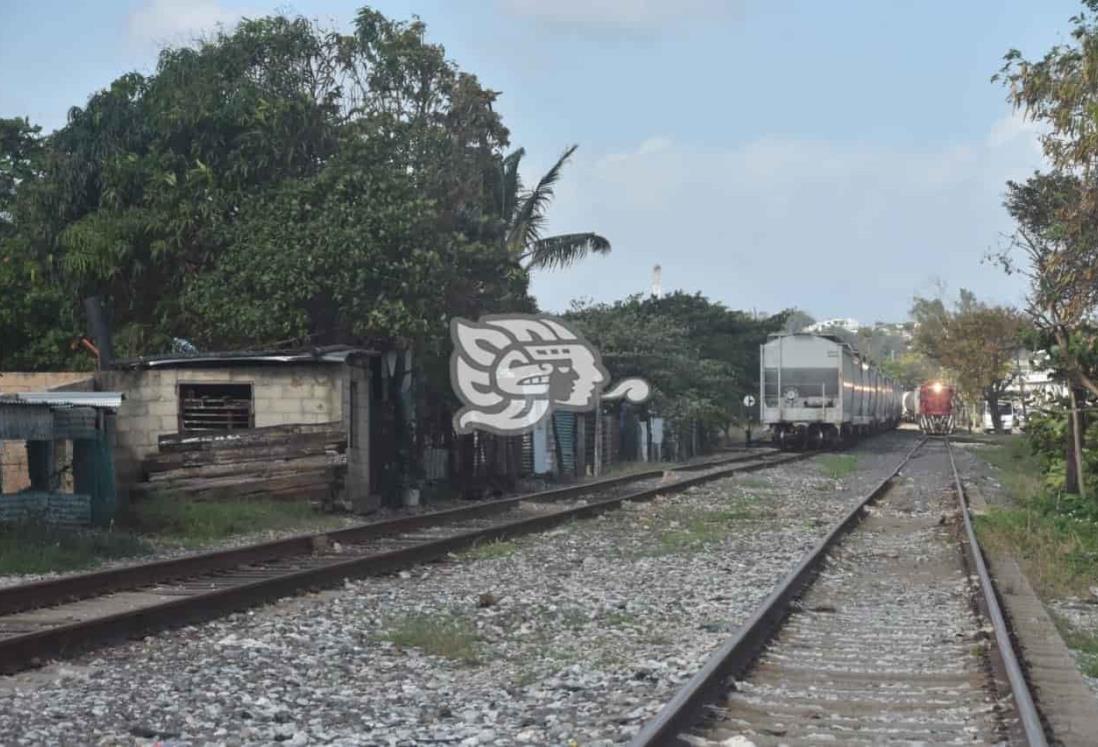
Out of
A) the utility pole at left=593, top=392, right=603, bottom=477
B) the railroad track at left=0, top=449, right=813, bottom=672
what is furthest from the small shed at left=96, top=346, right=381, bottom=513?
the utility pole at left=593, top=392, right=603, bottom=477

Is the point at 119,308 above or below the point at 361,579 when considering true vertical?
above

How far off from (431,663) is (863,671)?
2.69m

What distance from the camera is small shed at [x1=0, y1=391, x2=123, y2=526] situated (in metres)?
14.6

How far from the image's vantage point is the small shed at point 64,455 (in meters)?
14.6

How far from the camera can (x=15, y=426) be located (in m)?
14.5

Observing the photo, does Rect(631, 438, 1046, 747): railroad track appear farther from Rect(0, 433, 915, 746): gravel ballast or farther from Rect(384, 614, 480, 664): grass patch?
Rect(384, 614, 480, 664): grass patch

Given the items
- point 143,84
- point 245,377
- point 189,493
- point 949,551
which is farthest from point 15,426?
point 143,84

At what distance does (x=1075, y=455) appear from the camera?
20.5 m

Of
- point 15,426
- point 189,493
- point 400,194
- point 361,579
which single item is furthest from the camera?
point 400,194

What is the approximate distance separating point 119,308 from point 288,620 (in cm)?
1872

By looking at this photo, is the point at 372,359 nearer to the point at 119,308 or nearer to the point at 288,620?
the point at 119,308

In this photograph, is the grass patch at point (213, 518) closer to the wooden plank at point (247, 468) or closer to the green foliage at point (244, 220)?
the wooden plank at point (247, 468)

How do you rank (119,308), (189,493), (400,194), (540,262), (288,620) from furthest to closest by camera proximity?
(540,262), (119,308), (400,194), (189,493), (288,620)

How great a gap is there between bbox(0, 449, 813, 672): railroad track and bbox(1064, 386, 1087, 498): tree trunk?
25.5 feet
